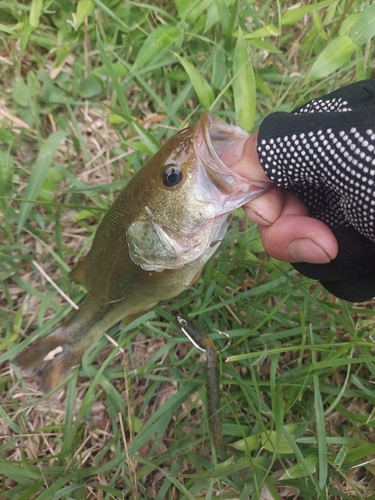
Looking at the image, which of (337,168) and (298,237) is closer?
(337,168)

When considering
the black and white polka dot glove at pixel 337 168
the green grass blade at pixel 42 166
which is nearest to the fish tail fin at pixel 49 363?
the green grass blade at pixel 42 166

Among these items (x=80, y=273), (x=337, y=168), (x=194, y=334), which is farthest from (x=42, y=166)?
(x=337, y=168)

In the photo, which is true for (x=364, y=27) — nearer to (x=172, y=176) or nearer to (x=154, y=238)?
(x=172, y=176)

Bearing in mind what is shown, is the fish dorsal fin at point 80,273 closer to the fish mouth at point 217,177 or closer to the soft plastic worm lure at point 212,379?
the soft plastic worm lure at point 212,379

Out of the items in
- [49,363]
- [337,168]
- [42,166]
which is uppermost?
[42,166]

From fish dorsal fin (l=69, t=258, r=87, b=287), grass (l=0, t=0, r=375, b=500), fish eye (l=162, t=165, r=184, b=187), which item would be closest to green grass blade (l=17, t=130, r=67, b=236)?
grass (l=0, t=0, r=375, b=500)

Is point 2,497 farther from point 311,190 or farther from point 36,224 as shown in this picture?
point 311,190

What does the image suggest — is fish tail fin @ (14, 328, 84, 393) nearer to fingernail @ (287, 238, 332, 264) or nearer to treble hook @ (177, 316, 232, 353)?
treble hook @ (177, 316, 232, 353)
